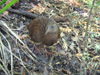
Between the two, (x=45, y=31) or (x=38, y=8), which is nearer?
(x=45, y=31)

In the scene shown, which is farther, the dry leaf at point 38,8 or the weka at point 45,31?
the dry leaf at point 38,8

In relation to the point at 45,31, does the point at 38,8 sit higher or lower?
higher

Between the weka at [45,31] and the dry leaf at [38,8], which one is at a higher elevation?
the dry leaf at [38,8]

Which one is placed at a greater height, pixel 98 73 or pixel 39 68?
pixel 39 68

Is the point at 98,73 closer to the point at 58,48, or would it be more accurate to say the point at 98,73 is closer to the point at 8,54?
the point at 58,48

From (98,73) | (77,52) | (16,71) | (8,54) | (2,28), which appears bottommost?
(98,73)

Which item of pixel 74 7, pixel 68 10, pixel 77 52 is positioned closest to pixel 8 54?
pixel 77 52

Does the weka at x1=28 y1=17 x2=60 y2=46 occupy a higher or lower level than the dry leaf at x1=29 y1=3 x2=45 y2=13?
lower

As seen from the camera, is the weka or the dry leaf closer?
the weka
